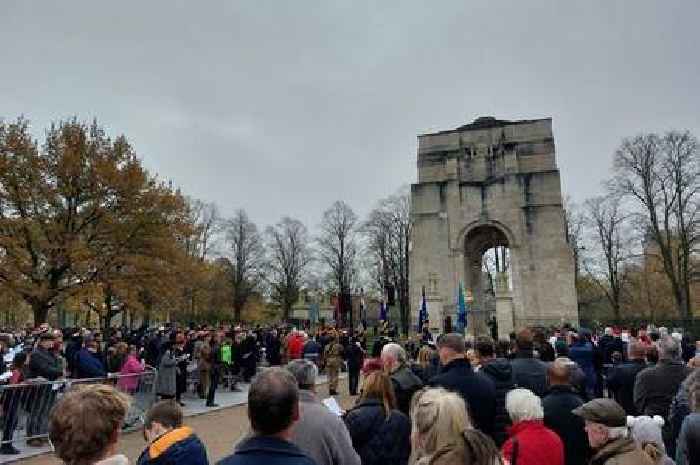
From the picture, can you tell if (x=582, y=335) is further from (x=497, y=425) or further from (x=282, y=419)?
(x=282, y=419)

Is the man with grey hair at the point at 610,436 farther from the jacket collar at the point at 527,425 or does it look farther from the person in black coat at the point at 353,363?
the person in black coat at the point at 353,363

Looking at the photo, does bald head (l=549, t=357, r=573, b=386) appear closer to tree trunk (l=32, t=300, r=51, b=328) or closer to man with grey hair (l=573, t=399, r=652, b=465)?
man with grey hair (l=573, t=399, r=652, b=465)

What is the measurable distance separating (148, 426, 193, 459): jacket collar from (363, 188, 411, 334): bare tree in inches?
1966

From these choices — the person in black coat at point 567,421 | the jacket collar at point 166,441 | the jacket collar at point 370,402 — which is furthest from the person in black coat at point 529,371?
the jacket collar at point 166,441

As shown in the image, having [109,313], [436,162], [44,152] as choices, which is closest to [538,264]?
[436,162]

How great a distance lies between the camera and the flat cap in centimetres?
325

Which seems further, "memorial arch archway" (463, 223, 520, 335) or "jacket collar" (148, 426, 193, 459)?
"memorial arch archway" (463, 223, 520, 335)

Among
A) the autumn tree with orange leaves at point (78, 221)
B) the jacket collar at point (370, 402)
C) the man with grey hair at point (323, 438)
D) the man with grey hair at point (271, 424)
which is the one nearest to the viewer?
the man with grey hair at point (271, 424)

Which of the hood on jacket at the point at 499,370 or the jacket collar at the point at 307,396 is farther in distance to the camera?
the hood on jacket at the point at 499,370

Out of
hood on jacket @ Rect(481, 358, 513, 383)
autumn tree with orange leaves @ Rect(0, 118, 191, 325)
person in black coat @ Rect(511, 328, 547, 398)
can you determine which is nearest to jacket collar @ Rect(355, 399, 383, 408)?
hood on jacket @ Rect(481, 358, 513, 383)

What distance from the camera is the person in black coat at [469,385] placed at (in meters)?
5.13

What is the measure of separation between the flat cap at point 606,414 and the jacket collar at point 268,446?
6.33ft

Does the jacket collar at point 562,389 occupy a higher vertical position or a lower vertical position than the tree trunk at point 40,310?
lower

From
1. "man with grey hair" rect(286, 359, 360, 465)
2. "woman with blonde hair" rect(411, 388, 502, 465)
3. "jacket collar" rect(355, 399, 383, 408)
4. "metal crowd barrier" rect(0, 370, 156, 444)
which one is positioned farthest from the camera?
"metal crowd barrier" rect(0, 370, 156, 444)
